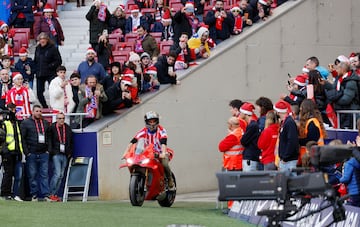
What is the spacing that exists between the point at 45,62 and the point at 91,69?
132 centimetres

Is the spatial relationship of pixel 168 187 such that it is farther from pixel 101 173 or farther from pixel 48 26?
pixel 48 26

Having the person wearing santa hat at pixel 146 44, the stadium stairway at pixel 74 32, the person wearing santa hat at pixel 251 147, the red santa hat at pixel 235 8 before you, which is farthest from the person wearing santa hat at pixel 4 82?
the person wearing santa hat at pixel 251 147

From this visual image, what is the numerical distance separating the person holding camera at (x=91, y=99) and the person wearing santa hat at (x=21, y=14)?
592 cm

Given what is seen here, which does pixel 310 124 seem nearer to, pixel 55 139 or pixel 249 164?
pixel 249 164

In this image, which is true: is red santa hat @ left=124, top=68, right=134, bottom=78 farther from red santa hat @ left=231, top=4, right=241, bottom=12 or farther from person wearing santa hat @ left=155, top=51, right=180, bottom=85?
red santa hat @ left=231, top=4, right=241, bottom=12

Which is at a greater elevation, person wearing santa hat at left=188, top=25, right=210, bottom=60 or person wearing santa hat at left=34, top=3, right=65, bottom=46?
person wearing santa hat at left=34, top=3, right=65, bottom=46

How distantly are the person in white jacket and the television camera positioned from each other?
47.7ft

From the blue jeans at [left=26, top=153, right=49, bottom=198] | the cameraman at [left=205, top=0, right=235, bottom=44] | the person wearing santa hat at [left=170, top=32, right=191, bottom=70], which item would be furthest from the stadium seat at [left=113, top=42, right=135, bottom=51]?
the blue jeans at [left=26, top=153, right=49, bottom=198]

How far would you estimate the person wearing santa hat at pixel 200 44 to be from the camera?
25.6 meters

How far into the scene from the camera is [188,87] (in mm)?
25453

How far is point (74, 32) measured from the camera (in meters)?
30.6

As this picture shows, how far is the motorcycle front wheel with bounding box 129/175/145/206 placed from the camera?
2000 cm

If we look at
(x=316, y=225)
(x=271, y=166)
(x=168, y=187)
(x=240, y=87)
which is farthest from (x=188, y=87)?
(x=316, y=225)

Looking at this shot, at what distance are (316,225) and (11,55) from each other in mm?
13795
